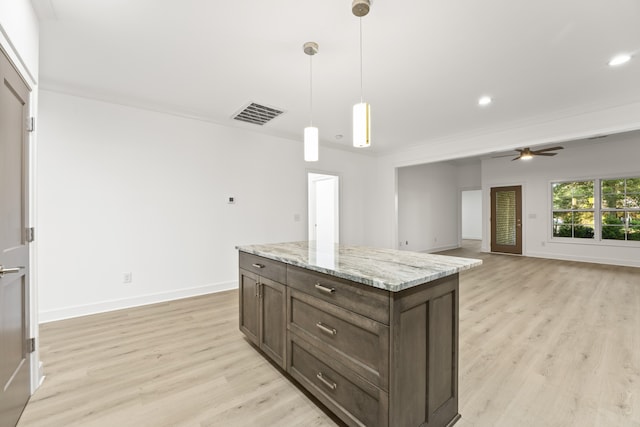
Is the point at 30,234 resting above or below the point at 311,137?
below

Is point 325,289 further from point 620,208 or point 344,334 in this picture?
point 620,208

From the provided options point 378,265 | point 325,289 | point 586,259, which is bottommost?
point 586,259

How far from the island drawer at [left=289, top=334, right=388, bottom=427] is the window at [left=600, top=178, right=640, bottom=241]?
26.1 feet

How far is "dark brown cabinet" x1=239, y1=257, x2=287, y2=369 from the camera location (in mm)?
2025

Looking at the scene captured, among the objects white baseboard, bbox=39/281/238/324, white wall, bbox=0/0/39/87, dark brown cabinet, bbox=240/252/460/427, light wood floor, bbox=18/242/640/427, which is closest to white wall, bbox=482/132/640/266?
light wood floor, bbox=18/242/640/427

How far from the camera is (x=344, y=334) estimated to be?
1.51 meters

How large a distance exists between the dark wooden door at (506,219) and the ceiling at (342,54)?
4.33 meters

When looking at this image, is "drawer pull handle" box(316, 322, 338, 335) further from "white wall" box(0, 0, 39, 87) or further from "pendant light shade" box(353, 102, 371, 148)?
"white wall" box(0, 0, 39, 87)

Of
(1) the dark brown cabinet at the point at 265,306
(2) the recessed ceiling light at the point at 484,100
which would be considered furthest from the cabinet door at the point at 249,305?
(2) the recessed ceiling light at the point at 484,100

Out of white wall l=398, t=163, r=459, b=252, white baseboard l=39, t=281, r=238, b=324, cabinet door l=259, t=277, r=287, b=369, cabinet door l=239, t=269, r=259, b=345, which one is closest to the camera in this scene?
cabinet door l=259, t=277, r=287, b=369

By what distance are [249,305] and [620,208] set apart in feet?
27.0

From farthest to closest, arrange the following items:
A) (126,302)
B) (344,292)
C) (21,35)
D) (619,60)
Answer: (126,302)
(619,60)
(21,35)
(344,292)

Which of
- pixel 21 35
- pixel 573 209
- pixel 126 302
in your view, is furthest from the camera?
pixel 573 209

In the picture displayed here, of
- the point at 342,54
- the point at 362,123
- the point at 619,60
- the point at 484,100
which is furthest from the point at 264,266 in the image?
the point at 619,60
